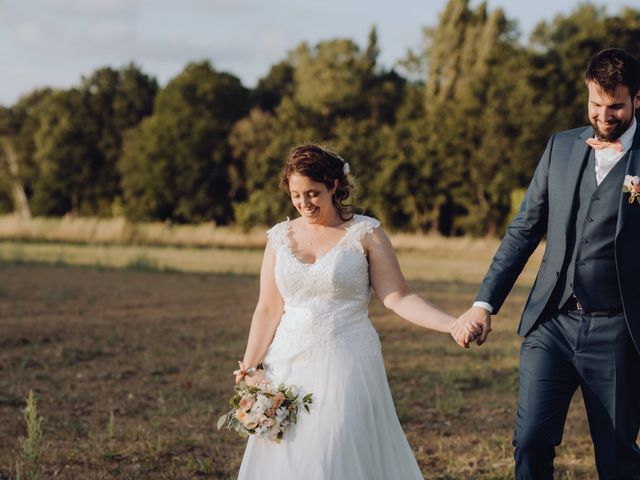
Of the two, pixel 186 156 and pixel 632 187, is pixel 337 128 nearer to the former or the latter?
pixel 186 156

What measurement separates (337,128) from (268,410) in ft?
127

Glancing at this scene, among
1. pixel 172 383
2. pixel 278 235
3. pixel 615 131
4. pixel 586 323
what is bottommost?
pixel 172 383

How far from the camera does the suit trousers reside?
12.6 feet

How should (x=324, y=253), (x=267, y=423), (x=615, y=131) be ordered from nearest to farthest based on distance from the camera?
(x=615, y=131), (x=267, y=423), (x=324, y=253)

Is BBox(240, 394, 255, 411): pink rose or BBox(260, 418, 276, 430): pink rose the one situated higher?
BBox(240, 394, 255, 411): pink rose

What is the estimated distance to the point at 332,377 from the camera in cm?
414

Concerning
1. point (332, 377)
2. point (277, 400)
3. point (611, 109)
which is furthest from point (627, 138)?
point (277, 400)

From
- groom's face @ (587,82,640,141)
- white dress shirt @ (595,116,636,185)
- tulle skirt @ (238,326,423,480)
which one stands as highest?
groom's face @ (587,82,640,141)

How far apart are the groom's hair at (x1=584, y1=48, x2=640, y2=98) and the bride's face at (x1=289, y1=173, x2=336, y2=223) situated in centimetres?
134

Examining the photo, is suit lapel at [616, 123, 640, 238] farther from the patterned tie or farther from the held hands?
the held hands

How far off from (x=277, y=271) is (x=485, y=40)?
37809 mm

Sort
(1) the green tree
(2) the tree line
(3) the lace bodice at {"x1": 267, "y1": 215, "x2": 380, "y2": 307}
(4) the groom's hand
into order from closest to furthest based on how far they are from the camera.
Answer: (4) the groom's hand
(3) the lace bodice at {"x1": 267, "y1": 215, "x2": 380, "y2": 307}
(2) the tree line
(1) the green tree

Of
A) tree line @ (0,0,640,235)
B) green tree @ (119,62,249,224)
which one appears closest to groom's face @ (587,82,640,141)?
tree line @ (0,0,640,235)

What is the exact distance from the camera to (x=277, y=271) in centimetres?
434
